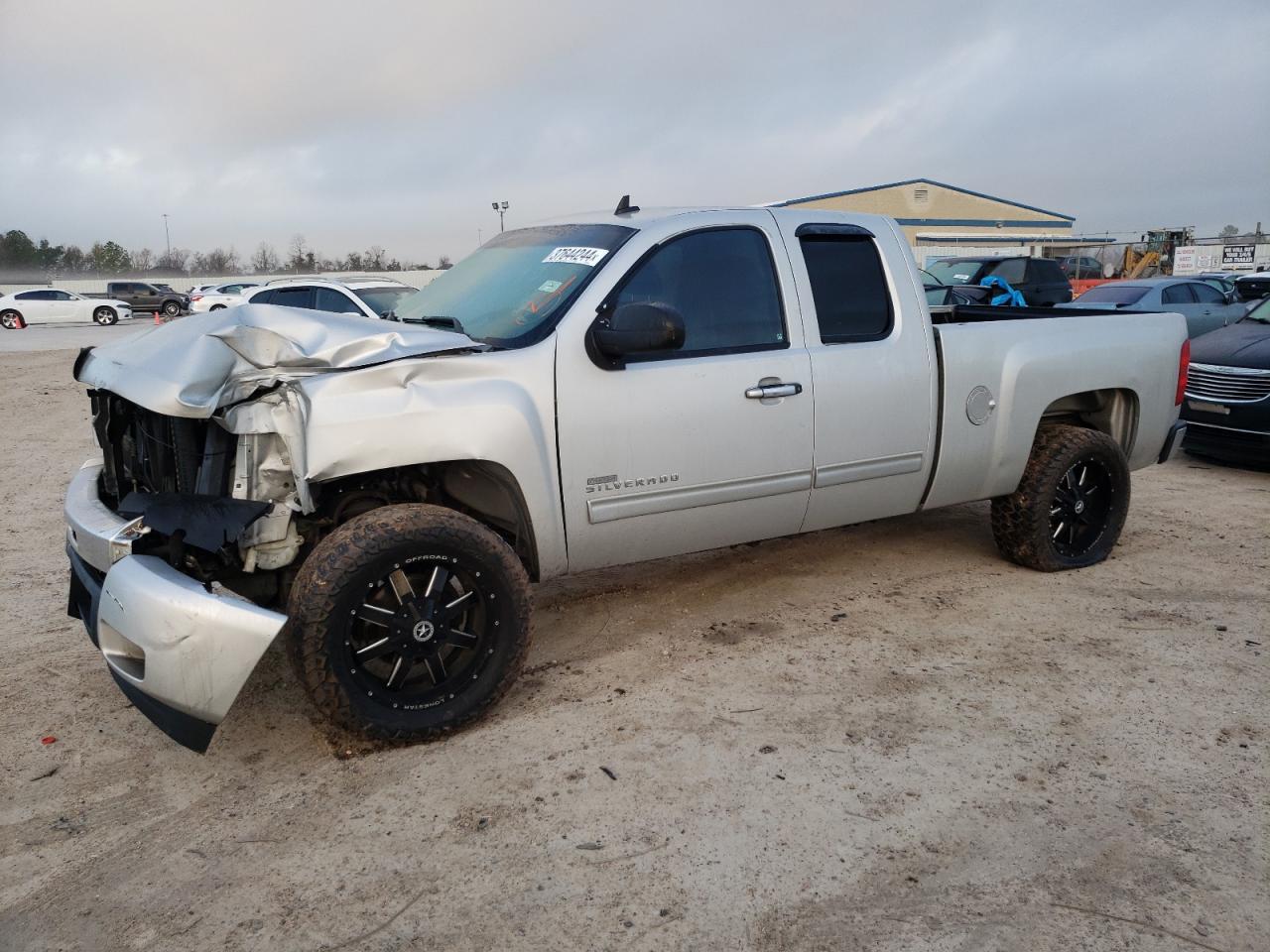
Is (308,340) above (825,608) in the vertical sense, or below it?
above

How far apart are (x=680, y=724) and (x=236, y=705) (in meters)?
1.73

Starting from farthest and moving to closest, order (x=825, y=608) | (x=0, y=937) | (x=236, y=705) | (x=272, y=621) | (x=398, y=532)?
(x=825, y=608) → (x=236, y=705) → (x=398, y=532) → (x=272, y=621) → (x=0, y=937)

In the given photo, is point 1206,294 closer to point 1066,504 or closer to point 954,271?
point 954,271

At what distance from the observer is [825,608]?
458cm

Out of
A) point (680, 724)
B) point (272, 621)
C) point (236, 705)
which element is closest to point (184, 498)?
point (272, 621)

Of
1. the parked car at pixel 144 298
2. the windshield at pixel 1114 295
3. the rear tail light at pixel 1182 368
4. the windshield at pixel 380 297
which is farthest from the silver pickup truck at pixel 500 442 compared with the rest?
the parked car at pixel 144 298

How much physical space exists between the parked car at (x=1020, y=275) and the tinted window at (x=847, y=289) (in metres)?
13.5

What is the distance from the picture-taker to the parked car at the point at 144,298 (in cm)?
3819

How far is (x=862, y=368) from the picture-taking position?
4188 mm

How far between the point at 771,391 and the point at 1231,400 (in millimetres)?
5829

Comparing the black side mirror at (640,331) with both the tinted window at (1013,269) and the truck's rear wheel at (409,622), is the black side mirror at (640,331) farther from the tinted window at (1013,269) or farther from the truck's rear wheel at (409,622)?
the tinted window at (1013,269)

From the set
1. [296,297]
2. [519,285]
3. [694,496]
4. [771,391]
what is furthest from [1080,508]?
[296,297]

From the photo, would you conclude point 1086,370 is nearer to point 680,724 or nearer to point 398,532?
point 680,724

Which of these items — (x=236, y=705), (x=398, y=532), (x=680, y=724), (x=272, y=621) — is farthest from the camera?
(x=236, y=705)
